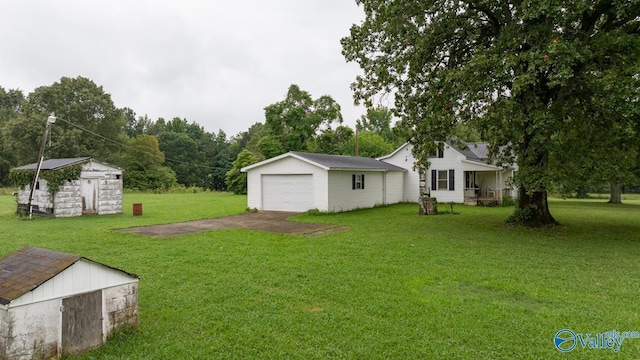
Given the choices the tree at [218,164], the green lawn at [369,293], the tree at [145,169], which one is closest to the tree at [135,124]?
the tree at [218,164]

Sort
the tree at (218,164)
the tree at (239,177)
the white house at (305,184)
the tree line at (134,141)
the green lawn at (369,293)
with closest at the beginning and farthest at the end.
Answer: the green lawn at (369,293) < the white house at (305,184) < the tree line at (134,141) < the tree at (239,177) < the tree at (218,164)

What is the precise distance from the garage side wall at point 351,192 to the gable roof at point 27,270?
12.9 m

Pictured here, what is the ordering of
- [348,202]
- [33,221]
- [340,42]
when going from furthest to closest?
[348,202] < [33,221] < [340,42]

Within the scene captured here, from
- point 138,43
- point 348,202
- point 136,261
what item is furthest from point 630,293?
point 138,43

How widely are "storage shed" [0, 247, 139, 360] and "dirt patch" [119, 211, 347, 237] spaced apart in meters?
6.82

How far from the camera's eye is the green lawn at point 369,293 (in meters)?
3.59

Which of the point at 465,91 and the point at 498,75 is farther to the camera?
the point at 465,91

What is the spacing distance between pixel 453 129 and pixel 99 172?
15.3m

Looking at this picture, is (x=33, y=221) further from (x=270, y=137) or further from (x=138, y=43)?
(x=270, y=137)

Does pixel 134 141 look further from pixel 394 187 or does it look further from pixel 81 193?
pixel 394 187

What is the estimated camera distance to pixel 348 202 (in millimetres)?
17531

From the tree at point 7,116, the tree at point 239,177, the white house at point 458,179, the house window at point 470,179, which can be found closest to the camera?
the white house at point 458,179

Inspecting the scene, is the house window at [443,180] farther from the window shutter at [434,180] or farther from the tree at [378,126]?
the tree at [378,126]

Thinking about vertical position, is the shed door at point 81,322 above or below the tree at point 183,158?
below
